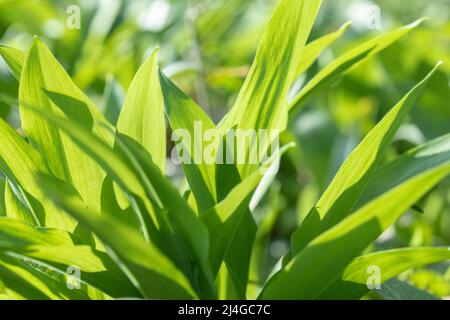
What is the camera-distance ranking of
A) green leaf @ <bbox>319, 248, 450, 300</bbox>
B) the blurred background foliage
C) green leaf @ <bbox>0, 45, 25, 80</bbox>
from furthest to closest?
the blurred background foliage, green leaf @ <bbox>0, 45, 25, 80</bbox>, green leaf @ <bbox>319, 248, 450, 300</bbox>

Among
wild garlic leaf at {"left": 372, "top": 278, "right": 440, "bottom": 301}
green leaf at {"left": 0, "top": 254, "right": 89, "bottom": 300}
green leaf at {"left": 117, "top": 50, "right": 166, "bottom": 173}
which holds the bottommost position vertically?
wild garlic leaf at {"left": 372, "top": 278, "right": 440, "bottom": 301}

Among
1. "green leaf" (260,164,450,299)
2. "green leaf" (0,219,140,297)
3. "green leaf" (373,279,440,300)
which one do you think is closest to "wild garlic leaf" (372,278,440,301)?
"green leaf" (373,279,440,300)

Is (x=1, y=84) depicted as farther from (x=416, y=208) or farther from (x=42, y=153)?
(x=416, y=208)

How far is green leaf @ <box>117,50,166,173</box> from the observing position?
64 centimetres

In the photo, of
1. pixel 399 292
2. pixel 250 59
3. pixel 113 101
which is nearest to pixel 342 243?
pixel 399 292

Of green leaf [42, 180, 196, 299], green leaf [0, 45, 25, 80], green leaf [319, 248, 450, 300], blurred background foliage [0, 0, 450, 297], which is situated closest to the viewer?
green leaf [42, 180, 196, 299]

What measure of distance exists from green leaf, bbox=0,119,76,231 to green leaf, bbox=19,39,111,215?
0.01 meters

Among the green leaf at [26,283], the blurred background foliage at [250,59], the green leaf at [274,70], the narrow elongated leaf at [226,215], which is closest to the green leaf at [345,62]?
the green leaf at [274,70]

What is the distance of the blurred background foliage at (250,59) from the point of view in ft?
4.46

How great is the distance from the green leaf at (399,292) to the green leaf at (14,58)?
1.24 feet

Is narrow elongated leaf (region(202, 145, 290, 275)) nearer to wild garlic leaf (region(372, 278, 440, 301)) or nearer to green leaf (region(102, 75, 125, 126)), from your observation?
wild garlic leaf (region(372, 278, 440, 301))

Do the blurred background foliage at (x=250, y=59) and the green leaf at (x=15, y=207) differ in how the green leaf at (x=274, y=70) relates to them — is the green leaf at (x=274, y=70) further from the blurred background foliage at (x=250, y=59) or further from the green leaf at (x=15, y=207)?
the blurred background foliage at (x=250, y=59)

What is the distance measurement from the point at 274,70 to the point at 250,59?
1078 mm

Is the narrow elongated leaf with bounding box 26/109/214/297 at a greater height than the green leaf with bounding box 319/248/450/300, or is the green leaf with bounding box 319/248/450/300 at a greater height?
the narrow elongated leaf with bounding box 26/109/214/297
